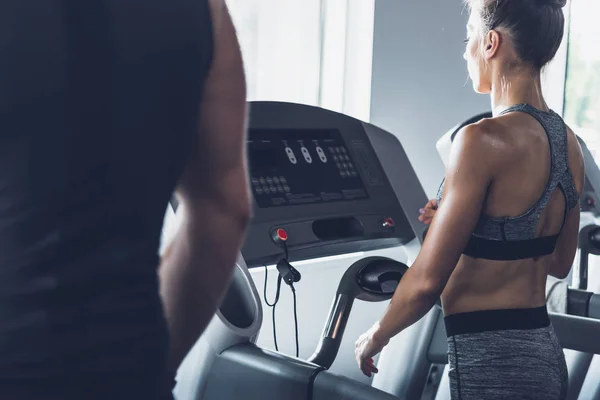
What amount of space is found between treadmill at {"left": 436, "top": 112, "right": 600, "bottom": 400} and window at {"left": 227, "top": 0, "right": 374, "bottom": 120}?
802 mm

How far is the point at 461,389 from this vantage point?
1.66 meters

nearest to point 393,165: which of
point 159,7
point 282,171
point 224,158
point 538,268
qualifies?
point 282,171

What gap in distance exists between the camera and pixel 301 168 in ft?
6.10

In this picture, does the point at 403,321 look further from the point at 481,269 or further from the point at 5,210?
the point at 5,210

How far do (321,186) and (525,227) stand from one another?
464mm

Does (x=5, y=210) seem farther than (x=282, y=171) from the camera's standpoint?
No

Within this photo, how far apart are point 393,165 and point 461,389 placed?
633 mm

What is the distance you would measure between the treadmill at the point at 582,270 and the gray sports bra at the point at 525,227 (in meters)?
0.43

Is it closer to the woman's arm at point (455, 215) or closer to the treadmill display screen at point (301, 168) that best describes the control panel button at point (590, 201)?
the treadmill display screen at point (301, 168)

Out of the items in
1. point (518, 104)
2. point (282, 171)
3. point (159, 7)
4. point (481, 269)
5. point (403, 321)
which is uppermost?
point (159, 7)

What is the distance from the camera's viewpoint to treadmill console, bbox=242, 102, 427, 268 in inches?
68.4

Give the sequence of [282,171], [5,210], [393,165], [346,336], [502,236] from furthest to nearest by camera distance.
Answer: [346,336] < [393,165] < [282,171] < [502,236] < [5,210]

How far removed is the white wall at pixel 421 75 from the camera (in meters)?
3.25

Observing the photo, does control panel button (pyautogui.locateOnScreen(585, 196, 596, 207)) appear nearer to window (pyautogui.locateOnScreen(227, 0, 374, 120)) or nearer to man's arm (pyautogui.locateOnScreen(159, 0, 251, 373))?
window (pyautogui.locateOnScreen(227, 0, 374, 120))
